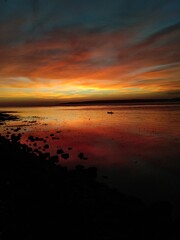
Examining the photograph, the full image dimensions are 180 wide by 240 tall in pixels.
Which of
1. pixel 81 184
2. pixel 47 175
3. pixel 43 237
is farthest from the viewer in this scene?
pixel 47 175

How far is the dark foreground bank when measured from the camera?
6.12 m

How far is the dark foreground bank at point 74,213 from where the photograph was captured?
612 cm

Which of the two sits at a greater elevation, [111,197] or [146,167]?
[111,197]

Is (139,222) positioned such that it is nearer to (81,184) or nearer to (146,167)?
(81,184)

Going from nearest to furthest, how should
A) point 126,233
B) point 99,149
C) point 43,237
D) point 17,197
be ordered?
point 43,237, point 126,233, point 17,197, point 99,149

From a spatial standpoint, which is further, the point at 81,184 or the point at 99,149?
the point at 99,149

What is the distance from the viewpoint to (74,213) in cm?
695

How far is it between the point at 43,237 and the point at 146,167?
10613 mm

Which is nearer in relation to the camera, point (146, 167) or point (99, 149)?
point (146, 167)

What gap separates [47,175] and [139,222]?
5.40 m

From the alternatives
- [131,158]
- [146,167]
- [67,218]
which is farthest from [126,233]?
[131,158]

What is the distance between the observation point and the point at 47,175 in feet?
34.6

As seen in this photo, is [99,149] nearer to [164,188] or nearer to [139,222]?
[164,188]

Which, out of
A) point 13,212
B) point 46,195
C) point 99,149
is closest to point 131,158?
point 99,149
